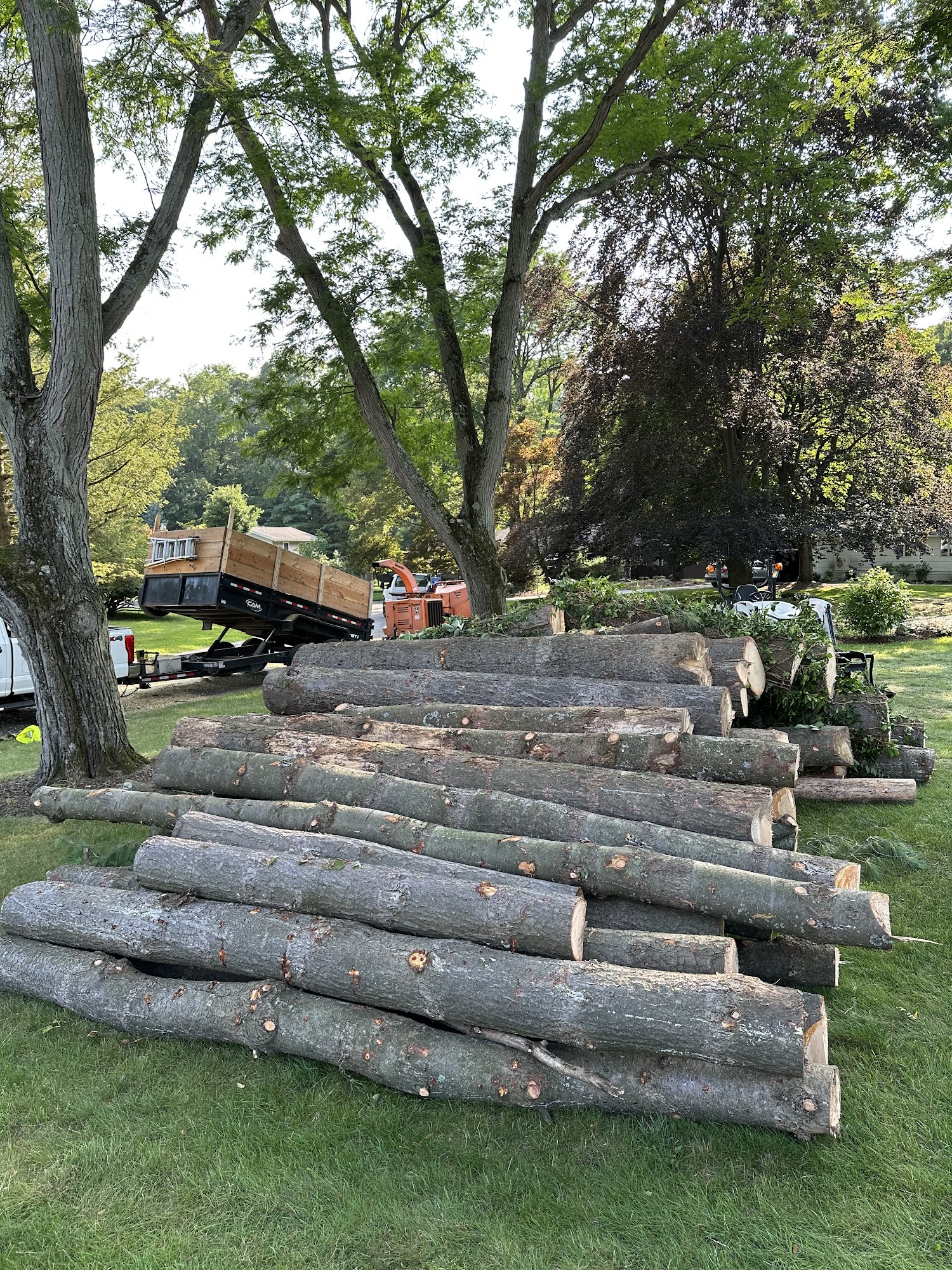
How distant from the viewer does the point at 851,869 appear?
400cm

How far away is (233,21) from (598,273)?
518 inches

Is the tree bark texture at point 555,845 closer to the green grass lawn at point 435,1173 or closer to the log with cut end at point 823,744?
the green grass lawn at point 435,1173

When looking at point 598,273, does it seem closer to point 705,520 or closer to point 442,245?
point 705,520

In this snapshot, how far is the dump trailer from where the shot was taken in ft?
45.0

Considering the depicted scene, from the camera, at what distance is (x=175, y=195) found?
893cm

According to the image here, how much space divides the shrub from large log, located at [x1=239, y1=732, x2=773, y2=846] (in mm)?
12629

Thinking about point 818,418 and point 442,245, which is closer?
point 442,245

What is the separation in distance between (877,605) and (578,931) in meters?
14.0

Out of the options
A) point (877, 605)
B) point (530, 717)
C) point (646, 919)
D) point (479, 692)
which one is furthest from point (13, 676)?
point (877, 605)

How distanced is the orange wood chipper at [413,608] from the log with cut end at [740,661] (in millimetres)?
10828

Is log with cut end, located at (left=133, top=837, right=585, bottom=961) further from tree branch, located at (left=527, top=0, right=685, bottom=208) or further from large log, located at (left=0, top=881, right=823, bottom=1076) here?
tree branch, located at (left=527, top=0, right=685, bottom=208)

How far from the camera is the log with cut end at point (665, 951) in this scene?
3410 millimetres

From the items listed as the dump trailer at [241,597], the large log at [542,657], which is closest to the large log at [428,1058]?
the large log at [542,657]

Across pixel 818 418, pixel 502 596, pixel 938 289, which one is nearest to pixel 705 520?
pixel 818 418
